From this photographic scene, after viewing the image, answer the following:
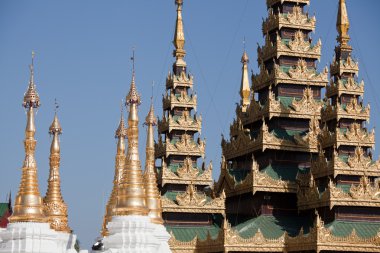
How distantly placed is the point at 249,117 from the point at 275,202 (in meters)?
6.62

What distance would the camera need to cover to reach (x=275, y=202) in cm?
5512

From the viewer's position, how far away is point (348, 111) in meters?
54.4

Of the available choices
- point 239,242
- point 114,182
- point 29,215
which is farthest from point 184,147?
point 29,215

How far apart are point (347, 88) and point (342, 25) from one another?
148 inches

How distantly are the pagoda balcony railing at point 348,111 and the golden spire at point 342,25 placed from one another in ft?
11.0

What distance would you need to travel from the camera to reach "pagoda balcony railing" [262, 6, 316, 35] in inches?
2341

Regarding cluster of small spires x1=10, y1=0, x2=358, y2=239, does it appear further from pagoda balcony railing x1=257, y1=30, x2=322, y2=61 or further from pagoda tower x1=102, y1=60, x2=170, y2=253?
pagoda balcony railing x1=257, y1=30, x2=322, y2=61

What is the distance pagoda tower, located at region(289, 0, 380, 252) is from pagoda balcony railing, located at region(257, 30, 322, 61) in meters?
3.05

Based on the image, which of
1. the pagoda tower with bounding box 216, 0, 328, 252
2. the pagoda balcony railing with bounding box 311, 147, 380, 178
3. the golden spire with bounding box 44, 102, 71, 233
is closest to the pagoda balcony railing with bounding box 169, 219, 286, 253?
the pagoda tower with bounding box 216, 0, 328, 252

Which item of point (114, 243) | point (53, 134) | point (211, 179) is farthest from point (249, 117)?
point (114, 243)

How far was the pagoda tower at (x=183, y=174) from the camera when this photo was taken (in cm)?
5441

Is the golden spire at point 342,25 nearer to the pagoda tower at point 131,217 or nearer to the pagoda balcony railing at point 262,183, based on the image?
the pagoda balcony railing at point 262,183

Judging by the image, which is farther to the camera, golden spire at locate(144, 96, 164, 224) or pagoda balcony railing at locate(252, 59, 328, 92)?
pagoda balcony railing at locate(252, 59, 328, 92)

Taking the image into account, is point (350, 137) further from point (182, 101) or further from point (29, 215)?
point (29, 215)
